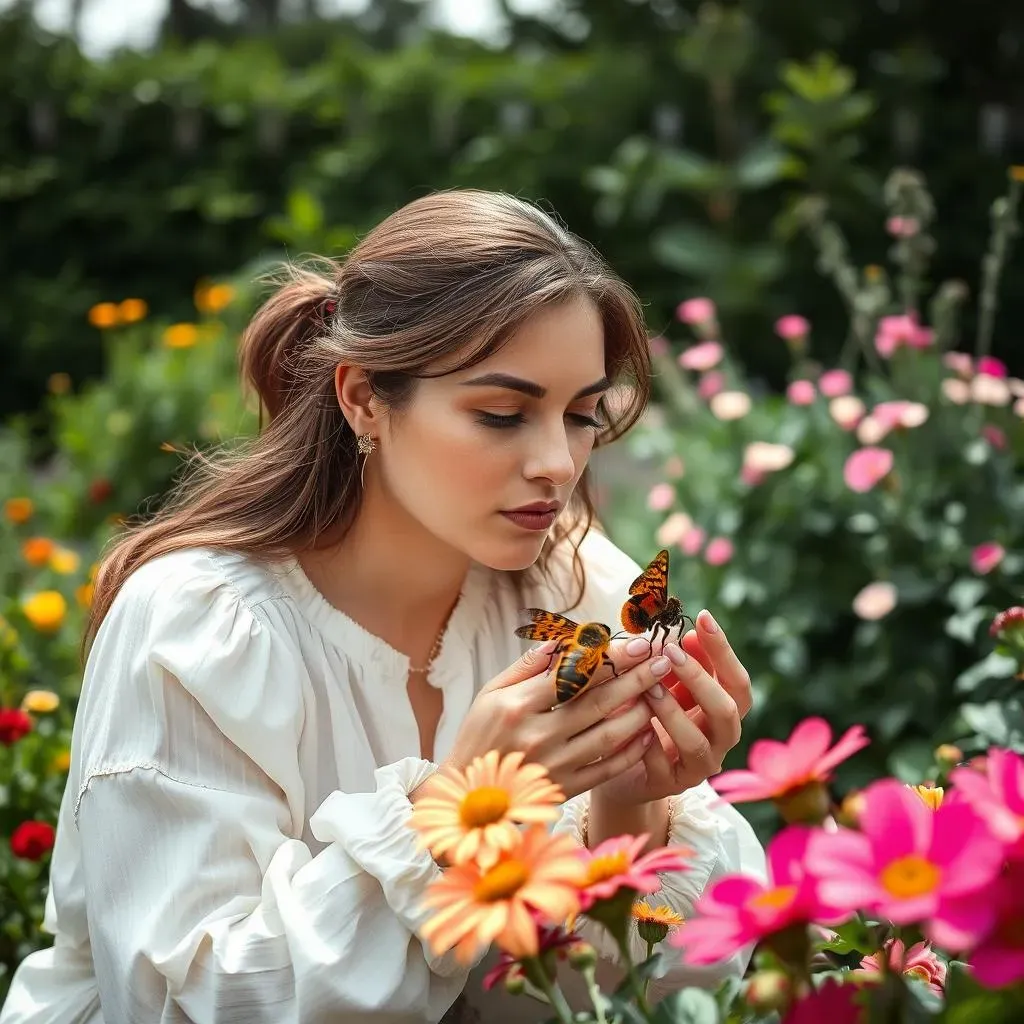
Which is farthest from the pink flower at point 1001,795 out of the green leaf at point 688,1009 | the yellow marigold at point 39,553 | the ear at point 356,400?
the yellow marigold at point 39,553

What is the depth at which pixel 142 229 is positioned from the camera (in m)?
7.32

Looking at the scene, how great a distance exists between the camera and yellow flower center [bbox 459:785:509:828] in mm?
842

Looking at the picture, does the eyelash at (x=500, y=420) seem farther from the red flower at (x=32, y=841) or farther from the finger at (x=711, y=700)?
the red flower at (x=32, y=841)

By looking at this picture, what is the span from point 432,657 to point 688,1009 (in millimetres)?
986

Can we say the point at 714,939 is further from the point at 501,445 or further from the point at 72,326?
the point at 72,326

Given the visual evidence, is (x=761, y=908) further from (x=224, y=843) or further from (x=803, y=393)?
(x=803, y=393)

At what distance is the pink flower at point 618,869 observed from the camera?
2.61 ft

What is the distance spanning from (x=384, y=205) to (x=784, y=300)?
2162 mm

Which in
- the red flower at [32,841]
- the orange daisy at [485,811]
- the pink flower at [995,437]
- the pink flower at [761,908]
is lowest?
the pink flower at [995,437]

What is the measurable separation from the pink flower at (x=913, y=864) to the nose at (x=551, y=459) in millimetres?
773

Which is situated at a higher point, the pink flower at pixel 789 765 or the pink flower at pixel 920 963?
the pink flower at pixel 789 765

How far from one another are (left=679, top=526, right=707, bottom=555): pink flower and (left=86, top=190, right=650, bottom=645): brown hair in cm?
107

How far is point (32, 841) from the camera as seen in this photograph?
193cm

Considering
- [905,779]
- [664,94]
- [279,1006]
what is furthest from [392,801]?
[664,94]
